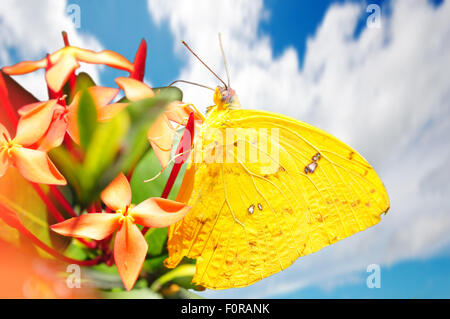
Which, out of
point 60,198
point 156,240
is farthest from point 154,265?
point 60,198

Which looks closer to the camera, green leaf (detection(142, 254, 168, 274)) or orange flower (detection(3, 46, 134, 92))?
orange flower (detection(3, 46, 134, 92))

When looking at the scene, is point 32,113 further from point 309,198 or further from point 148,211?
point 309,198

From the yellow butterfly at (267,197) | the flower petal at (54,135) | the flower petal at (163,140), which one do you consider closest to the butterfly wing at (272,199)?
the yellow butterfly at (267,197)

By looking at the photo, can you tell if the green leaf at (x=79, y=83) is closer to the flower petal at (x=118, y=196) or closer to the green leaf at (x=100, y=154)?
the flower petal at (x=118, y=196)

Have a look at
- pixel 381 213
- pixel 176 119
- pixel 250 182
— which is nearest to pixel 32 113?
pixel 176 119

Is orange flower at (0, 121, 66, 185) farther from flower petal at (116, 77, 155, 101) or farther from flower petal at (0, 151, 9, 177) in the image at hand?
flower petal at (116, 77, 155, 101)

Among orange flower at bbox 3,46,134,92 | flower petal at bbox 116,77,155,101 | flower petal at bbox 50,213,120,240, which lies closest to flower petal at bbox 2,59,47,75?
orange flower at bbox 3,46,134,92
